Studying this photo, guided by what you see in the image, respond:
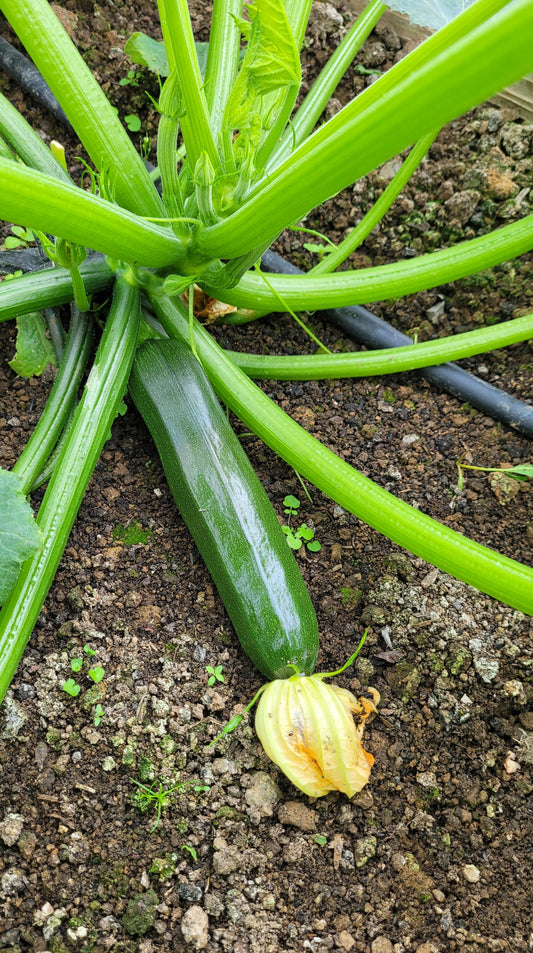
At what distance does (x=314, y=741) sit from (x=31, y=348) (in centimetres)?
130

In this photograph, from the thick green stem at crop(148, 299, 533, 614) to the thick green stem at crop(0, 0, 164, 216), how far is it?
303 millimetres

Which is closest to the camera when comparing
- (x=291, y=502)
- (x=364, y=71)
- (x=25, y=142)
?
(x=25, y=142)

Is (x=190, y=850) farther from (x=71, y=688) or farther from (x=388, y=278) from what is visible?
(x=388, y=278)

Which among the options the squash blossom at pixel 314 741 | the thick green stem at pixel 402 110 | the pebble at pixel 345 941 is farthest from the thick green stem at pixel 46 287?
the pebble at pixel 345 941

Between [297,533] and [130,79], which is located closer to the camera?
[297,533]

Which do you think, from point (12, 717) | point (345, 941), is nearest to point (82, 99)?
point (12, 717)

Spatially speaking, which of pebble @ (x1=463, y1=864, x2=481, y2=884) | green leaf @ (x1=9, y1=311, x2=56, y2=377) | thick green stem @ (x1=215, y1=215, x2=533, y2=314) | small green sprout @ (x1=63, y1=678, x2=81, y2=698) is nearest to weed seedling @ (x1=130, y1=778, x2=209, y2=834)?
small green sprout @ (x1=63, y1=678, x2=81, y2=698)

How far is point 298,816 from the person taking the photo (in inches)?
63.1

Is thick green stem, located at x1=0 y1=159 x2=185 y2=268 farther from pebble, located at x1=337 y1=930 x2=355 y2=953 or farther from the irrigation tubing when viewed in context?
pebble, located at x1=337 y1=930 x2=355 y2=953

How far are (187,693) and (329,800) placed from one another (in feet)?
1.33

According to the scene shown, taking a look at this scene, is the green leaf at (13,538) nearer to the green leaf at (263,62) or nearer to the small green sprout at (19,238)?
the green leaf at (263,62)

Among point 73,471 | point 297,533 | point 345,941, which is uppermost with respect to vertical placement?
point 73,471

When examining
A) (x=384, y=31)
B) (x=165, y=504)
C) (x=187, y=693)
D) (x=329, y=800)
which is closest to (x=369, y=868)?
(x=329, y=800)

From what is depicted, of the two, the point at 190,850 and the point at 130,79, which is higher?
the point at 130,79
